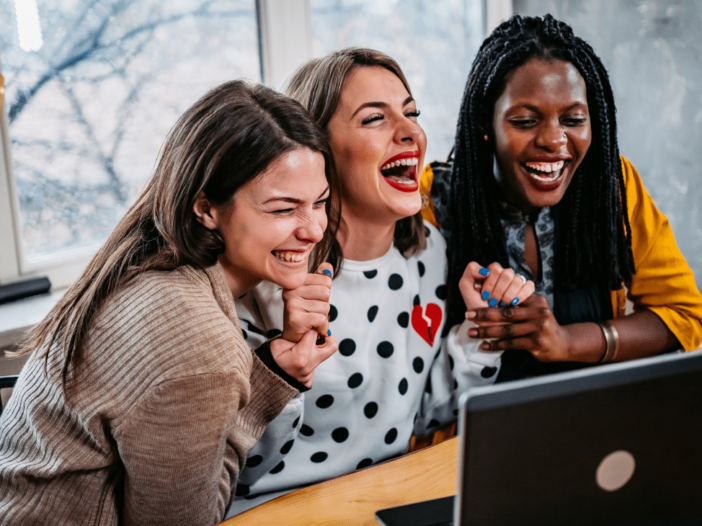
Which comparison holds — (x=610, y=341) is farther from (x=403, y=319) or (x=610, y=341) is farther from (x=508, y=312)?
(x=403, y=319)

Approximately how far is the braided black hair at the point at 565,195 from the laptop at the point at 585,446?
0.88m

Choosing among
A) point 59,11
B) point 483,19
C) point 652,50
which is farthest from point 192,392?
point 483,19

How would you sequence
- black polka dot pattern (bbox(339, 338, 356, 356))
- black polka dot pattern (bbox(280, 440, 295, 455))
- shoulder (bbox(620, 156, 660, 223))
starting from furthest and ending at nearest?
shoulder (bbox(620, 156, 660, 223)) < black polka dot pattern (bbox(339, 338, 356, 356)) < black polka dot pattern (bbox(280, 440, 295, 455))

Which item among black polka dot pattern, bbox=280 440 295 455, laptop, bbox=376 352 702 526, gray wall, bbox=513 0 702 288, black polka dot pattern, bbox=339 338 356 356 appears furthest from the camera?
gray wall, bbox=513 0 702 288

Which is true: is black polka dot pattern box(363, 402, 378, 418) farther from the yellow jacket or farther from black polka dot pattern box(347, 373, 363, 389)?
Result: the yellow jacket

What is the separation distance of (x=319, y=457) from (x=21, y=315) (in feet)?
3.31

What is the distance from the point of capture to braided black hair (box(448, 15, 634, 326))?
1571 millimetres

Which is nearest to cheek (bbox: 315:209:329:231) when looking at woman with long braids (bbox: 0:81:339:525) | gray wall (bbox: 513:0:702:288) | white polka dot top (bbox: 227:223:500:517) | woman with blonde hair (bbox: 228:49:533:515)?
woman with long braids (bbox: 0:81:339:525)

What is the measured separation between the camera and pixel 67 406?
40.5 inches

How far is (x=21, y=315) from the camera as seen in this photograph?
1.84 m

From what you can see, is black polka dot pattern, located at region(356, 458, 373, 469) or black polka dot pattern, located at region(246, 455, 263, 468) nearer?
black polka dot pattern, located at region(246, 455, 263, 468)

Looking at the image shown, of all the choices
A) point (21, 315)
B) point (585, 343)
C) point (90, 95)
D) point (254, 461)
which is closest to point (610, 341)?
point (585, 343)

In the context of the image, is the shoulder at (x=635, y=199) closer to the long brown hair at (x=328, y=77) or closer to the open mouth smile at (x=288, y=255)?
the long brown hair at (x=328, y=77)

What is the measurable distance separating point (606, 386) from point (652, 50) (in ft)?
7.31
